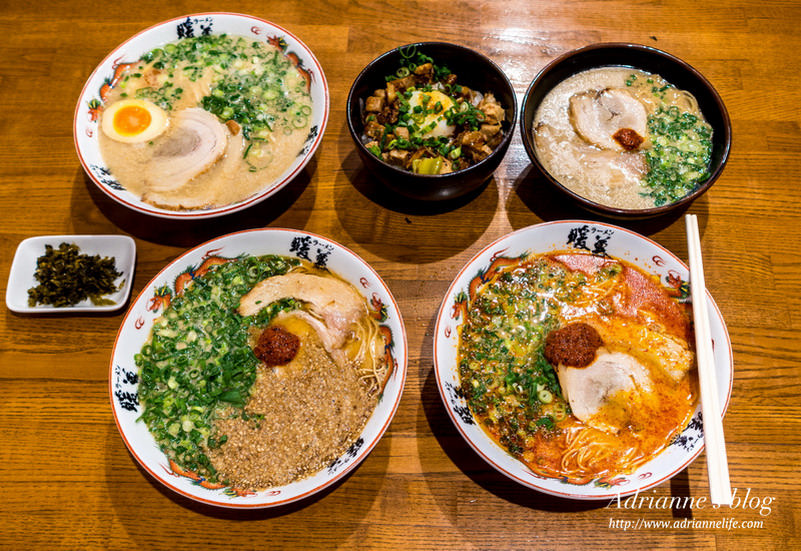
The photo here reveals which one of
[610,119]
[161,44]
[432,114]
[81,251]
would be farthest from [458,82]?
[81,251]

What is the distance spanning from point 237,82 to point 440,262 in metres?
1.19

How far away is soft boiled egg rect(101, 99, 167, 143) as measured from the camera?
2.17 metres

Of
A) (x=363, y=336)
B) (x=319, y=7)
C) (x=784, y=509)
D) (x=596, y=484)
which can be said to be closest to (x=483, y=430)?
(x=596, y=484)

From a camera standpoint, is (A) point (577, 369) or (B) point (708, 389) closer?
(B) point (708, 389)

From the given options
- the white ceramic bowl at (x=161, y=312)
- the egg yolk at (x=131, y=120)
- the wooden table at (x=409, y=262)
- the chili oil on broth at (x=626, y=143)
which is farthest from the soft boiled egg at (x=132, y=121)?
the chili oil on broth at (x=626, y=143)

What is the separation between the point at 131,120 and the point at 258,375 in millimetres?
1215

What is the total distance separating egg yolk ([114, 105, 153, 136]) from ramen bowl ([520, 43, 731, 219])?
1542 millimetres

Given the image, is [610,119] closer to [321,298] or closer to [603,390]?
[603,390]

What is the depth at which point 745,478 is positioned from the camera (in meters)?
1.87

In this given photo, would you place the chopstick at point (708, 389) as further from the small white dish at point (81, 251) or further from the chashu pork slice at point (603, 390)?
the small white dish at point (81, 251)

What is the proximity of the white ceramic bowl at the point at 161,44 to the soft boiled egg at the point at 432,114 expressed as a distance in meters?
0.36

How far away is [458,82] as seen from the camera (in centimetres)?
220

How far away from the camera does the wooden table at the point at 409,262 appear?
71.6 inches

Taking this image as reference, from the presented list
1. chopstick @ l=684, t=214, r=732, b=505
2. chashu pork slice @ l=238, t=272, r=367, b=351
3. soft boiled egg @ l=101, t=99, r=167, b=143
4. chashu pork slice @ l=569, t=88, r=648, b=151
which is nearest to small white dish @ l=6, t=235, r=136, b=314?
soft boiled egg @ l=101, t=99, r=167, b=143
